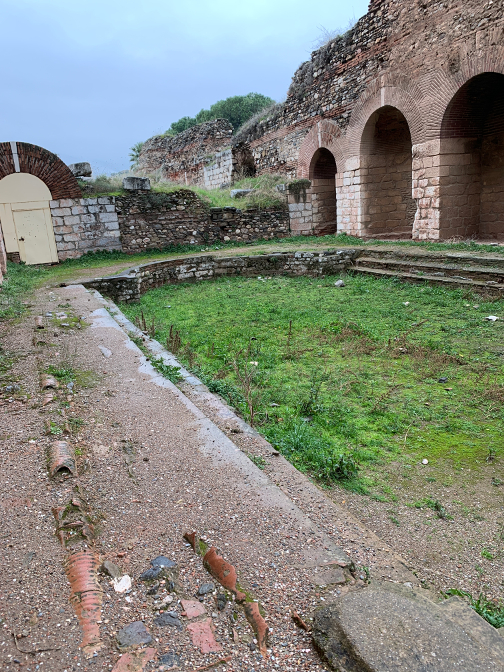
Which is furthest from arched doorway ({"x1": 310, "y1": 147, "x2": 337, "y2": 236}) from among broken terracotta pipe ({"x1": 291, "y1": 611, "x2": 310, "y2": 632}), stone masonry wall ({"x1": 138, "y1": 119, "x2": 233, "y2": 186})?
broken terracotta pipe ({"x1": 291, "y1": 611, "x2": 310, "y2": 632})

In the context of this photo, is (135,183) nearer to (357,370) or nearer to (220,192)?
(220,192)

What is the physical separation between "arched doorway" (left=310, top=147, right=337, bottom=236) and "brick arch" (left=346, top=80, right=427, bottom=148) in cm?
210

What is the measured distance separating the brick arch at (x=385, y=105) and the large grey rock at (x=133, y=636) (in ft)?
39.5

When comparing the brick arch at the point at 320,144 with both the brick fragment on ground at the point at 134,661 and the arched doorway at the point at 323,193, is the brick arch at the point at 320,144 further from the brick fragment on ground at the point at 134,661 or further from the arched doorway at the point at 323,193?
the brick fragment on ground at the point at 134,661

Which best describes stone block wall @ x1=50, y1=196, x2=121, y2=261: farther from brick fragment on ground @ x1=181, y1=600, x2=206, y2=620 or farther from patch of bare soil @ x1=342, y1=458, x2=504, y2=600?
brick fragment on ground @ x1=181, y1=600, x2=206, y2=620

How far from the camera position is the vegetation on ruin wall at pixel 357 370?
3662mm

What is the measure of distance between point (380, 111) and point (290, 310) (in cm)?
804

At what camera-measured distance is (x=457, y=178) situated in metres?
11.3

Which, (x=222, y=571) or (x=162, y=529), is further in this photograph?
(x=162, y=529)

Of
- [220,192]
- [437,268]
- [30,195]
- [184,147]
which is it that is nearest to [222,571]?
[437,268]

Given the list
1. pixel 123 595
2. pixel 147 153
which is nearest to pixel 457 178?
pixel 123 595

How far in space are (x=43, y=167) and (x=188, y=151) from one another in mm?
10661

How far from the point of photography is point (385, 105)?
1249cm

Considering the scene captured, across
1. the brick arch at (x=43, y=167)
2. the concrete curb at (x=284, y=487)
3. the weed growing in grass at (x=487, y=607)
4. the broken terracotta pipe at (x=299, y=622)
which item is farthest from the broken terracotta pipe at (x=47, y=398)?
the brick arch at (x=43, y=167)
